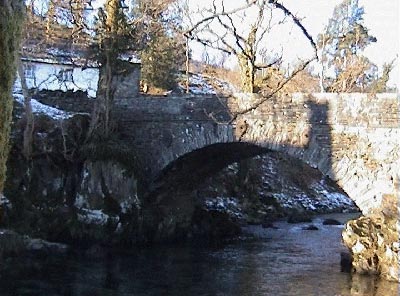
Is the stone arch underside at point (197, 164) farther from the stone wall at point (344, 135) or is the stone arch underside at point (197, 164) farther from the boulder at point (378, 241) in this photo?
the boulder at point (378, 241)

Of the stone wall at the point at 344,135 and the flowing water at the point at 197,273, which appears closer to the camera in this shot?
the flowing water at the point at 197,273

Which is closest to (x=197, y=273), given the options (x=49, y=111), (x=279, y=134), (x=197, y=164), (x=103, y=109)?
(x=279, y=134)

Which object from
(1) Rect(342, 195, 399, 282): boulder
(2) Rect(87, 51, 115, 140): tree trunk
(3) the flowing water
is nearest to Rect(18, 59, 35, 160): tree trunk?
→ (2) Rect(87, 51, 115, 140): tree trunk

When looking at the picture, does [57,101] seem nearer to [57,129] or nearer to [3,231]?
[57,129]

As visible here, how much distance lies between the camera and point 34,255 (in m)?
11.7

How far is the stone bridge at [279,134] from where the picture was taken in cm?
1063

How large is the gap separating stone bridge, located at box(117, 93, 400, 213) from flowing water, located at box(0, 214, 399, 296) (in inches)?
63.8

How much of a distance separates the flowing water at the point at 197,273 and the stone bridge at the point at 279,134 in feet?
5.32

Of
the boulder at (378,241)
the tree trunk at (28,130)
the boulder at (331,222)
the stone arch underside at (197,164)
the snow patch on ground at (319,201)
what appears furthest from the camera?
the snow patch on ground at (319,201)

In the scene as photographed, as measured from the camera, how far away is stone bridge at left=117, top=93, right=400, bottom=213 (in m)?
10.6

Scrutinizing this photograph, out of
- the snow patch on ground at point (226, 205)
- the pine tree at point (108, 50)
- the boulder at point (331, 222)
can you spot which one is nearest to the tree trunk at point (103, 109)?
the pine tree at point (108, 50)

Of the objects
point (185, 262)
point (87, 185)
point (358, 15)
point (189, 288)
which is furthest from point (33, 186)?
point (358, 15)

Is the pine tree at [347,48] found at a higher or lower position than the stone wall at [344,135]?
higher

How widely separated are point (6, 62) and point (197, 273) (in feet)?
29.3
